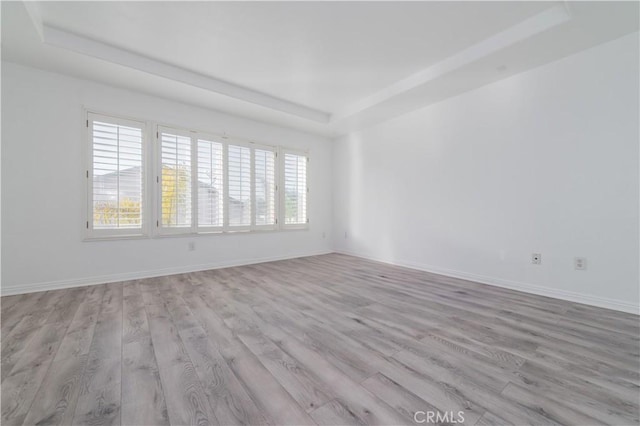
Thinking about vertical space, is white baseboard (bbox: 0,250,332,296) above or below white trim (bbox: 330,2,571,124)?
below

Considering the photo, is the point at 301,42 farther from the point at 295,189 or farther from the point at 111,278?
the point at 111,278

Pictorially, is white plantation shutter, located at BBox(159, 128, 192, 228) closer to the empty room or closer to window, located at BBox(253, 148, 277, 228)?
the empty room

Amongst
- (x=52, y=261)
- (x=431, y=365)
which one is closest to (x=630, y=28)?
(x=431, y=365)

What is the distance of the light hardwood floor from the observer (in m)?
1.19

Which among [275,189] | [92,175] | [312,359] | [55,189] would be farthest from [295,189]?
[312,359]

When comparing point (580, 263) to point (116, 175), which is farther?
point (116, 175)

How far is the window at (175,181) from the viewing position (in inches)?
149

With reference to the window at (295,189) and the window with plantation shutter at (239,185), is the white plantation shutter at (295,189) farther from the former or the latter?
the window with plantation shutter at (239,185)

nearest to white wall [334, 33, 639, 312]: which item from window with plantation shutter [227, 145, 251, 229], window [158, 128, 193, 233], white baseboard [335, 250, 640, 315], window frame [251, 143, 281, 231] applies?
white baseboard [335, 250, 640, 315]

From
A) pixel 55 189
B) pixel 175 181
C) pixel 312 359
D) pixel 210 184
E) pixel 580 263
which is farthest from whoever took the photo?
pixel 210 184

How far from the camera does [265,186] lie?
4.86 meters

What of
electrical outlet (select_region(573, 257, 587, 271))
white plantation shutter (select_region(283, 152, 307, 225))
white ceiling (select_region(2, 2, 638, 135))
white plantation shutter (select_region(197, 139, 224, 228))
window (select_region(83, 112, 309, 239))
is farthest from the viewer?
white plantation shutter (select_region(283, 152, 307, 225))

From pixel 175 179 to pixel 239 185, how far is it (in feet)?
3.22

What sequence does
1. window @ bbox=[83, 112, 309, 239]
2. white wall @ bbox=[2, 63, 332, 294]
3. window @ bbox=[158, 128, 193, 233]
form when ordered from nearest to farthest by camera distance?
white wall @ bbox=[2, 63, 332, 294] < window @ bbox=[83, 112, 309, 239] < window @ bbox=[158, 128, 193, 233]
